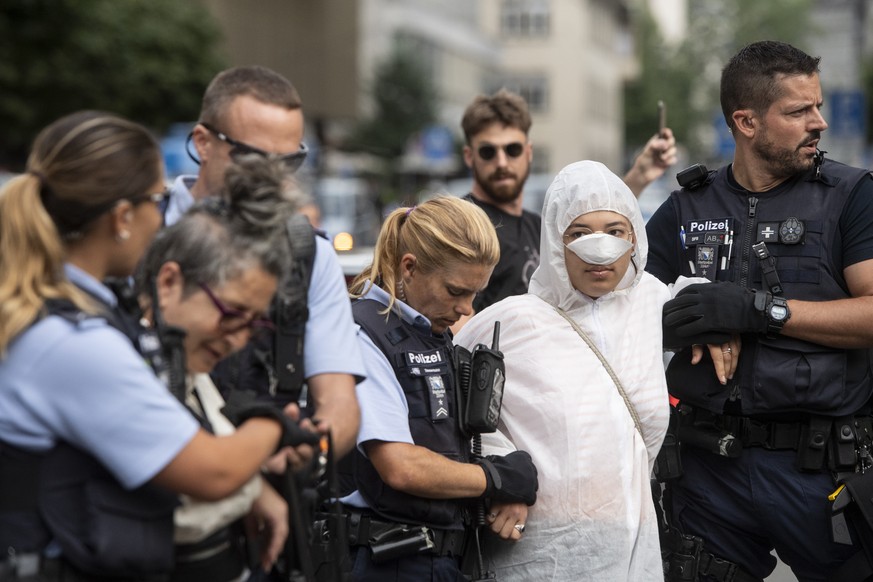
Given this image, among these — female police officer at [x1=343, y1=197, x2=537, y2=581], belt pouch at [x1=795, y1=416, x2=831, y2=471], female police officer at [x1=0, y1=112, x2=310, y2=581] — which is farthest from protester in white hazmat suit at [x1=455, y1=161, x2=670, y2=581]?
female police officer at [x1=0, y1=112, x2=310, y2=581]

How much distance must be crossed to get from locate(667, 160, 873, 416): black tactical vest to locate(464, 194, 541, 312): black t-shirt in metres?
1.58

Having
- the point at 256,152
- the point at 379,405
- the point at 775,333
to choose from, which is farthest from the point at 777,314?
the point at 256,152

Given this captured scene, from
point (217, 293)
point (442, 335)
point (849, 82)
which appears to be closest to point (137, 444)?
point (217, 293)

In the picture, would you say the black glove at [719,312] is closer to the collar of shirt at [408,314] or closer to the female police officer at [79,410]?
the collar of shirt at [408,314]

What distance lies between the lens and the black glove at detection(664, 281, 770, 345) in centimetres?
418

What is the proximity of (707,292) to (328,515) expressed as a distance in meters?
1.50

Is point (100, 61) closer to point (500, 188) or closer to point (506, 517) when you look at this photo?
point (500, 188)

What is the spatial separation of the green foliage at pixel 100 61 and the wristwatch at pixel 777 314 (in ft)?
76.8

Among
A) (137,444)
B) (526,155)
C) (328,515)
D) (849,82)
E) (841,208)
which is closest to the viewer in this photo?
(137,444)

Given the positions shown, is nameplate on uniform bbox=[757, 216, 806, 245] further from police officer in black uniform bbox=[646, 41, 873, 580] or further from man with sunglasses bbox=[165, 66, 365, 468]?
man with sunglasses bbox=[165, 66, 365, 468]

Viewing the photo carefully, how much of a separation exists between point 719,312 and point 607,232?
→ 45 cm

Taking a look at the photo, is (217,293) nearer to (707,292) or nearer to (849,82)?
(707,292)

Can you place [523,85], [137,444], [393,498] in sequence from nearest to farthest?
[137,444], [393,498], [523,85]

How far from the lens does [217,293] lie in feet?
9.42
